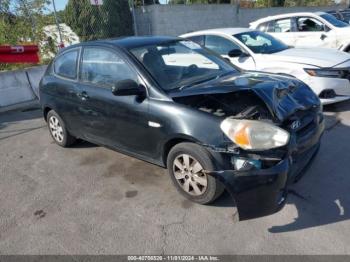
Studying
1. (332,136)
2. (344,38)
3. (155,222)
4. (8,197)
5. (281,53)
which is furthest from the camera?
(344,38)

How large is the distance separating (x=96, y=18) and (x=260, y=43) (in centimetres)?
1063

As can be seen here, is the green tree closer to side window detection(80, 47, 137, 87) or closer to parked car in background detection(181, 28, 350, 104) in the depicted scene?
parked car in background detection(181, 28, 350, 104)

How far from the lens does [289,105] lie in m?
3.39

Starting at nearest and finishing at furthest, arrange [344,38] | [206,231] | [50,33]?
1. [206,231]
2. [344,38]
3. [50,33]

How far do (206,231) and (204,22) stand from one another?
16286 mm

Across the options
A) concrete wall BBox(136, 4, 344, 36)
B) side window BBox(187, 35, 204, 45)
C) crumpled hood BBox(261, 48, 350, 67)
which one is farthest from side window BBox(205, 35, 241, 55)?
concrete wall BBox(136, 4, 344, 36)

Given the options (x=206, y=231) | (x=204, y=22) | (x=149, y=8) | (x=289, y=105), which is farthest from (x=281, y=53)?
(x=204, y=22)

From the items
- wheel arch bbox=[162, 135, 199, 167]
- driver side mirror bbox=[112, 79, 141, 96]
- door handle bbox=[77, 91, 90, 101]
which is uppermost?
driver side mirror bbox=[112, 79, 141, 96]

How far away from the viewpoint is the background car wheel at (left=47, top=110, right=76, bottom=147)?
522 cm

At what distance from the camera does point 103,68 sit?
4328 mm

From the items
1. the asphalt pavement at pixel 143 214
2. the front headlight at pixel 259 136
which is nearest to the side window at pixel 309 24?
the asphalt pavement at pixel 143 214

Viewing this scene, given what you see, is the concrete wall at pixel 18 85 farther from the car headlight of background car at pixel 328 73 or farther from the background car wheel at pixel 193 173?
the car headlight of background car at pixel 328 73

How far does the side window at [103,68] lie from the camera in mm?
4027

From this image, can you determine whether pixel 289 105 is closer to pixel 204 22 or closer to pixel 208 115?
pixel 208 115
